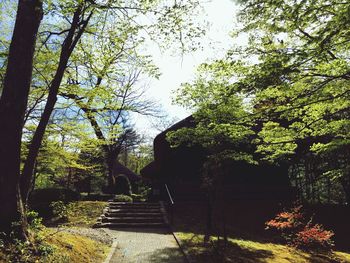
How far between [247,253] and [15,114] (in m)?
7.55

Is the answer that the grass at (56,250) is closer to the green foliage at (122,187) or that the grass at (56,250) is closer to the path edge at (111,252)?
the path edge at (111,252)

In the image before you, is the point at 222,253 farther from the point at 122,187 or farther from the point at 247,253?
the point at 122,187

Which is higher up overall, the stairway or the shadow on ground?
the stairway

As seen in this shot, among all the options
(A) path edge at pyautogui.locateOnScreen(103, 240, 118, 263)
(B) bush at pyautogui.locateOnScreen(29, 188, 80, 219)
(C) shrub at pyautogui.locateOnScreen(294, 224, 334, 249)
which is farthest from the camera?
(B) bush at pyautogui.locateOnScreen(29, 188, 80, 219)

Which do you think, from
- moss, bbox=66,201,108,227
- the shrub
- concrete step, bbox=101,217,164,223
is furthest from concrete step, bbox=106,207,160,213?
the shrub

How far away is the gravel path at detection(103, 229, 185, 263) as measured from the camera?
322 inches

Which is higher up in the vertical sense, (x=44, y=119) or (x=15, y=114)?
(x=44, y=119)

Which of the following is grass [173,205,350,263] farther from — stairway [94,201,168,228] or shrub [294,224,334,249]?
stairway [94,201,168,228]

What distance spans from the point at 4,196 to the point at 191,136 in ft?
20.1

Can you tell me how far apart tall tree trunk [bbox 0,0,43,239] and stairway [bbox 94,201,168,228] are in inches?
312

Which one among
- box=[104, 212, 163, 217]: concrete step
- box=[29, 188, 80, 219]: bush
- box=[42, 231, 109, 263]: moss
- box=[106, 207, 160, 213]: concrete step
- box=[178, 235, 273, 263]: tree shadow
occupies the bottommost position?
box=[178, 235, 273, 263]: tree shadow

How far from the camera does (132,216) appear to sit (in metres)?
14.9

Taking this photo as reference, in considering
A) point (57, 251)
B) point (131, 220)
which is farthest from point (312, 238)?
point (57, 251)

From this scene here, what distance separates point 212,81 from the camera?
9555 mm
